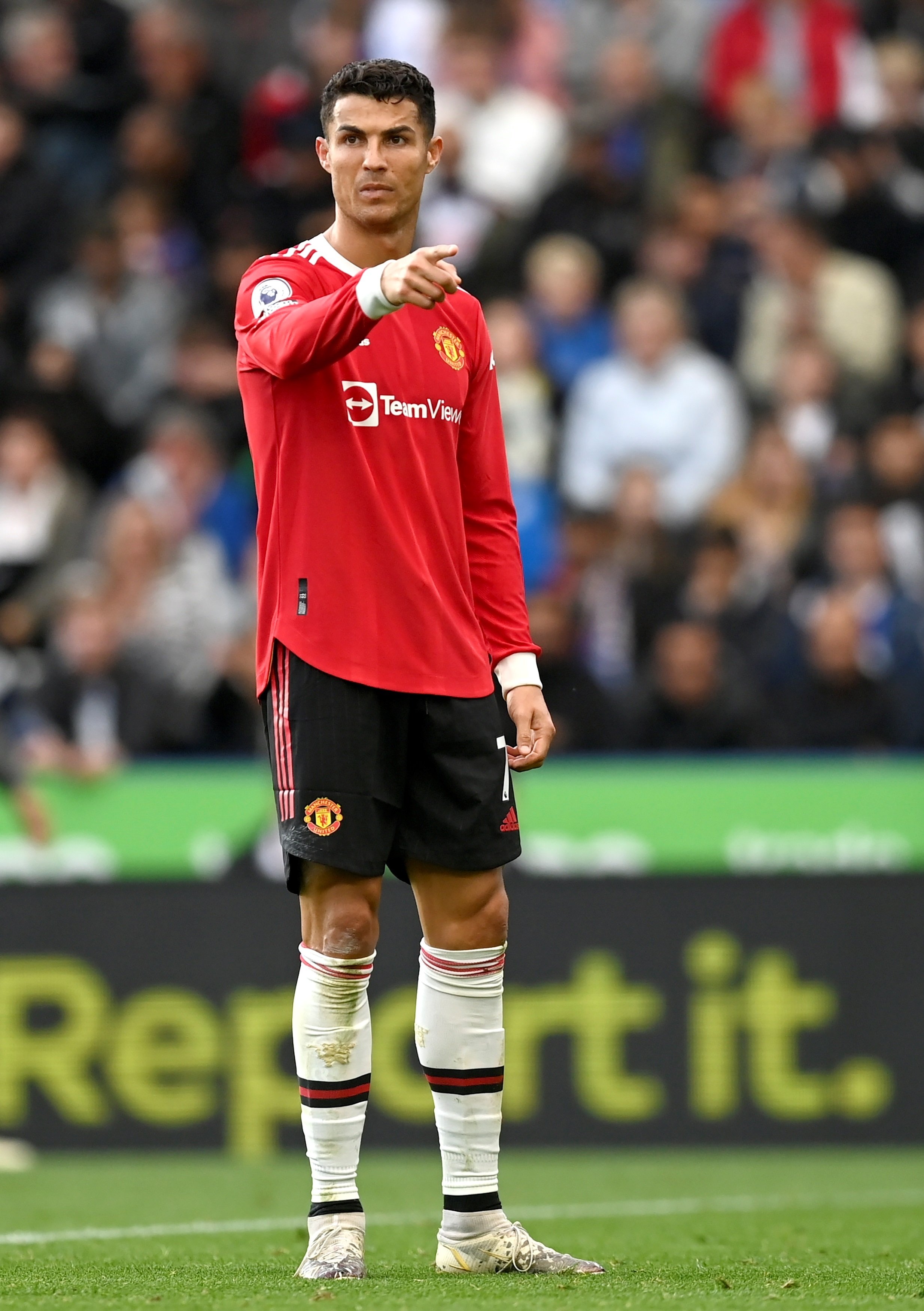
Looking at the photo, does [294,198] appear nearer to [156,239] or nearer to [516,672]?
[156,239]

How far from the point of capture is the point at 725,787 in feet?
30.6

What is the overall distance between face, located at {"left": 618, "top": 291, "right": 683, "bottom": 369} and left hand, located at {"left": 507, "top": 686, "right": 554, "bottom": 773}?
7.21 meters

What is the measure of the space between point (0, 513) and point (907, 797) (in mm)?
4893

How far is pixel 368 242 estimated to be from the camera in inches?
182

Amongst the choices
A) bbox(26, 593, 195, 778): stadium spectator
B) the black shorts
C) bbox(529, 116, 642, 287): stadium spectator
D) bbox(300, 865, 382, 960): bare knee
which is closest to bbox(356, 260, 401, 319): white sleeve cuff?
the black shorts

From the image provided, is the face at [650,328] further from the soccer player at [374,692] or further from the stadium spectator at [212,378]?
the soccer player at [374,692]

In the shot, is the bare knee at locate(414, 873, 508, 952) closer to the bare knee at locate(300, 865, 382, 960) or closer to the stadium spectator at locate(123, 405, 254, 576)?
the bare knee at locate(300, 865, 382, 960)

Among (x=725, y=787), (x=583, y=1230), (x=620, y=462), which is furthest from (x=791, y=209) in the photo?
(x=583, y=1230)

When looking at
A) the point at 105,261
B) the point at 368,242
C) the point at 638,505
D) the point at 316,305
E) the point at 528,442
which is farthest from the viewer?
the point at 105,261

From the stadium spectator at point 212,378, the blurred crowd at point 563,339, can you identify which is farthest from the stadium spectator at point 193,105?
the stadium spectator at point 212,378

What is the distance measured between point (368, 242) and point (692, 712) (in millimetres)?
5687

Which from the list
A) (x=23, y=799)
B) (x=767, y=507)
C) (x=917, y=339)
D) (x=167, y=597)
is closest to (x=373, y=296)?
(x=23, y=799)

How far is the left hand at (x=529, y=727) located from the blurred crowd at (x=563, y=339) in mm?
4902

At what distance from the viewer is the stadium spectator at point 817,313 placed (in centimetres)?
1213
